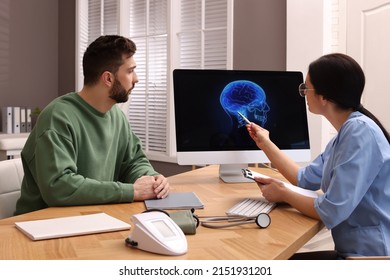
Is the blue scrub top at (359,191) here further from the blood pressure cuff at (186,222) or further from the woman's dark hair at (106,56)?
the woman's dark hair at (106,56)

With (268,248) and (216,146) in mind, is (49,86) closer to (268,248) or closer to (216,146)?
(216,146)

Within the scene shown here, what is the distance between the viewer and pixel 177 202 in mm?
1632

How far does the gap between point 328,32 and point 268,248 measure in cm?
245

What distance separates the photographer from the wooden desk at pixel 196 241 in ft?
3.59

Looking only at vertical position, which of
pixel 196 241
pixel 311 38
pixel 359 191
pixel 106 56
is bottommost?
pixel 196 241

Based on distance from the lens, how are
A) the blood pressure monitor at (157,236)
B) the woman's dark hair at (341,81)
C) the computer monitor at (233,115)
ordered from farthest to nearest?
the computer monitor at (233,115), the woman's dark hair at (341,81), the blood pressure monitor at (157,236)

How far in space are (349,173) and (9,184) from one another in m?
1.26

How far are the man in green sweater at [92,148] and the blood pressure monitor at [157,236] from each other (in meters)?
0.50

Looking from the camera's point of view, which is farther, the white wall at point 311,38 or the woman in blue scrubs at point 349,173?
the white wall at point 311,38

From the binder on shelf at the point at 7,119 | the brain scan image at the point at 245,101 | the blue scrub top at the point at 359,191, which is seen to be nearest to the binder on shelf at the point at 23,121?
the binder on shelf at the point at 7,119

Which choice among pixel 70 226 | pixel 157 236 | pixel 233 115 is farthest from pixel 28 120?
pixel 157 236

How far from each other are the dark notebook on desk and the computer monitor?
31 centimetres

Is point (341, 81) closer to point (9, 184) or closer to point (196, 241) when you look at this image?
point (196, 241)
